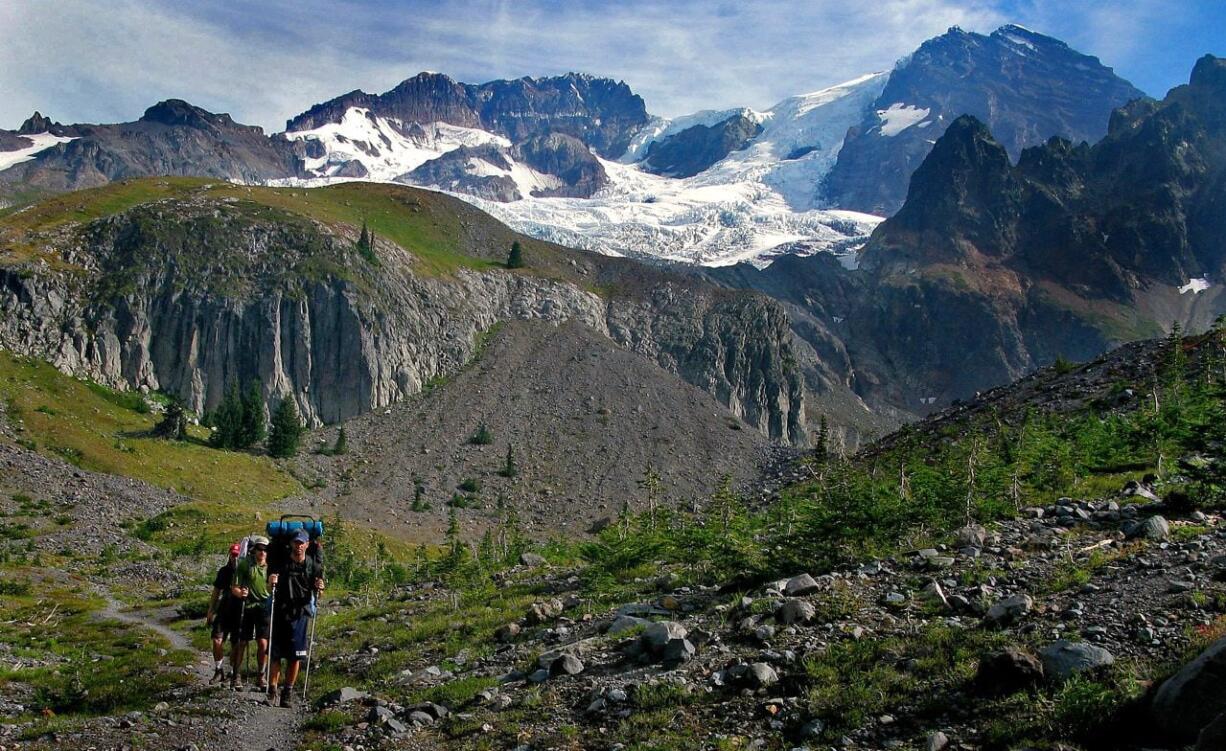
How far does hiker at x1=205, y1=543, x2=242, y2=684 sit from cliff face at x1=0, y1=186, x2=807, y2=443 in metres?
112

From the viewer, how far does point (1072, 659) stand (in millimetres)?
10828

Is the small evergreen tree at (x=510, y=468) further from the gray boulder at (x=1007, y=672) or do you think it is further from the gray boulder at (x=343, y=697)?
the gray boulder at (x=1007, y=672)

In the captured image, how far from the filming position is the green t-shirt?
18438mm

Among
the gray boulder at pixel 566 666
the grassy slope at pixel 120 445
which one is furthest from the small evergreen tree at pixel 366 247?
the gray boulder at pixel 566 666

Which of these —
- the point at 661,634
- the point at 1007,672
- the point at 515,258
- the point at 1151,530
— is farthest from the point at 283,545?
the point at 515,258

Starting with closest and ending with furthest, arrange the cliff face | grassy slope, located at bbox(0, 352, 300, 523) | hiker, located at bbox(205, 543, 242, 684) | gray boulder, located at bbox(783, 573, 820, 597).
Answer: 1. gray boulder, located at bbox(783, 573, 820, 597)
2. hiker, located at bbox(205, 543, 242, 684)
3. grassy slope, located at bbox(0, 352, 300, 523)
4. the cliff face

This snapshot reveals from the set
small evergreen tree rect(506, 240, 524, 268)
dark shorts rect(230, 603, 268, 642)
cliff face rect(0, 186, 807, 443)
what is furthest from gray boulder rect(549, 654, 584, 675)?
small evergreen tree rect(506, 240, 524, 268)

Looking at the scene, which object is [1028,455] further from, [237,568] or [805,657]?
[237,568]

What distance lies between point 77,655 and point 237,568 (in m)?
9.19

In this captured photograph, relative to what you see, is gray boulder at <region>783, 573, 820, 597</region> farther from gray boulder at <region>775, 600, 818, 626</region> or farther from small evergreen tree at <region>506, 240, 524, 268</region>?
small evergreen tree at <region>506, 240, 524, 268</region>

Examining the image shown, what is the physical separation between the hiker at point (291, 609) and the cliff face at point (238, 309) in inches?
4535

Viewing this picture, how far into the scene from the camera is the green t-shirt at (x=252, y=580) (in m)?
18.4

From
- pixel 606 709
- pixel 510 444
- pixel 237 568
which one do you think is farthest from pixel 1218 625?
pixel 510 444

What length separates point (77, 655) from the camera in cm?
2361
